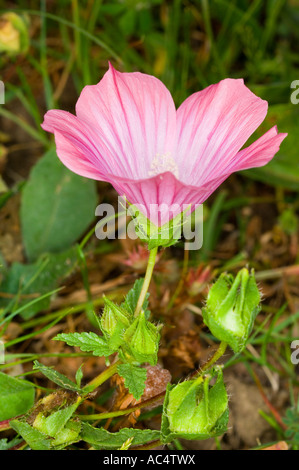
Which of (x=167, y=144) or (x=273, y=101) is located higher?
(x=273, y=101)

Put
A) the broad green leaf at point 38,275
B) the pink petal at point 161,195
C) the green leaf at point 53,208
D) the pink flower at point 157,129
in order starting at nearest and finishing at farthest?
the pink petal at point 161,195 → the pink flower at point 157,129 → the broad green leaf at point 38,275 → the green leaf at point 53,208

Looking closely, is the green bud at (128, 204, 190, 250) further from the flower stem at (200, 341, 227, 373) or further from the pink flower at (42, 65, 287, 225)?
the flower stem at (200, 341, 227, 373)

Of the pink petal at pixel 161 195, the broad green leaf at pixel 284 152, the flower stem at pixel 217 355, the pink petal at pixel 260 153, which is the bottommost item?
the flower stem at pixel 217 355

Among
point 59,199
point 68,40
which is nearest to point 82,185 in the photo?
point 59,199

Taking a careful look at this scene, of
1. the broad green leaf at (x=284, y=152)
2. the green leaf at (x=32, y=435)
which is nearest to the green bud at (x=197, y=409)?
the green leaf at (x=32, y=435)

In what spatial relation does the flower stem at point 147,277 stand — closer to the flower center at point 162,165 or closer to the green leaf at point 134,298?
the green leaf at point 134,298

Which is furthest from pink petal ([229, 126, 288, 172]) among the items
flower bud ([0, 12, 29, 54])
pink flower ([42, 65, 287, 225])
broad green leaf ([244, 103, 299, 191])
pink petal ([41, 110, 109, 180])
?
flower bud ([0, 12, 29, 54])
